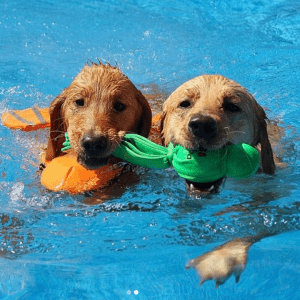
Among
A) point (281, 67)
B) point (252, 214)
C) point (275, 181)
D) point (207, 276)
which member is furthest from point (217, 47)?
point (207, 276)

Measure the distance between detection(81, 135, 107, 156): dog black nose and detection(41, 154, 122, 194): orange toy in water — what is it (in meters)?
0.45

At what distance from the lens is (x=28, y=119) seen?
6398 millimetres

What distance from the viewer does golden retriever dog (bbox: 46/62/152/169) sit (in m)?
4.73

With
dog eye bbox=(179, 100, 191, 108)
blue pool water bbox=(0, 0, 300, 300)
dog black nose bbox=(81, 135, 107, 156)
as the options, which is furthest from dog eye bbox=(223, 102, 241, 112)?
dog black nose bbox=(81, 135, 107, 156)

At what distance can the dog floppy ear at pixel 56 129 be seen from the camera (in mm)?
5520

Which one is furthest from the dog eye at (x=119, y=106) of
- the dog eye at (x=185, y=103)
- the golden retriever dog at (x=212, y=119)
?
the dog eye at (x=185, y=103)

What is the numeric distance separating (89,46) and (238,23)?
285cm

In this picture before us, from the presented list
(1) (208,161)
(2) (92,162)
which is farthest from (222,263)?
(2) (92,162)

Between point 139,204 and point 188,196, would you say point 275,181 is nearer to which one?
point 188,196

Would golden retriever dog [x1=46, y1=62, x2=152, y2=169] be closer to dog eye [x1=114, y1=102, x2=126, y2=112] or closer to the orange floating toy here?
dog eye [x1=114, y1=102, x2=126, y2=112]

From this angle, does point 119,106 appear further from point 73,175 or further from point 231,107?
point 231,107

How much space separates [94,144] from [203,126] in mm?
929

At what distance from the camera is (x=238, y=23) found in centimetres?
1059

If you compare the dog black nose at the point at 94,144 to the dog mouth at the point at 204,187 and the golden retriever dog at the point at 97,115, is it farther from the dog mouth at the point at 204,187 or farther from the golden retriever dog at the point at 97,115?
the dog mouth at the point at 204,187
